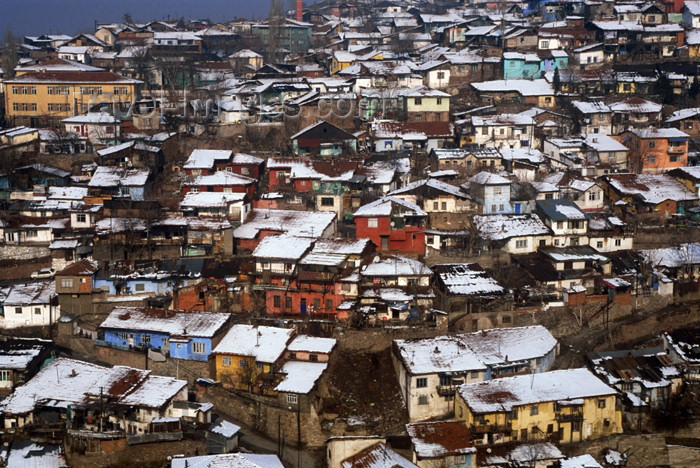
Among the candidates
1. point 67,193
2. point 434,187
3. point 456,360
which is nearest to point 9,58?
point 67,193

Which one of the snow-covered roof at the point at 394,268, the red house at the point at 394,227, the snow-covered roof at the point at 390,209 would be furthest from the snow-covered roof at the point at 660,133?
the snow-covered roof at the point at 394,268

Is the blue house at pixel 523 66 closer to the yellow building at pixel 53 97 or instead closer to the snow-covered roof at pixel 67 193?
the yellow building at pixel 53 97

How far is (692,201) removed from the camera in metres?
30.5

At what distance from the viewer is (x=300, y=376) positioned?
22547 millimetres

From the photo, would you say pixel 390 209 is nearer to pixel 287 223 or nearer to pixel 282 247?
pixel 287 223

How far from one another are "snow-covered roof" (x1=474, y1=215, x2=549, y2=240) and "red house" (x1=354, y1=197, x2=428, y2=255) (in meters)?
1.82

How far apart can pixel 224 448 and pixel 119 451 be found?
7.08 ft

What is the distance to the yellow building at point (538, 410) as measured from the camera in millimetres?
20891

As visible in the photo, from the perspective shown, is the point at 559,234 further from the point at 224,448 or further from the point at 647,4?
the point at 647,4

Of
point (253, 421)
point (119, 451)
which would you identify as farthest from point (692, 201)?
point (119, 451)

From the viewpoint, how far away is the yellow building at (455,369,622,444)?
20891mm

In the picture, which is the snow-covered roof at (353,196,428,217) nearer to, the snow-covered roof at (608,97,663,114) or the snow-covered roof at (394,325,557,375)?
the snow-covered roof at (394,325,557,375)

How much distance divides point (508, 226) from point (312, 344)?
25.3ft

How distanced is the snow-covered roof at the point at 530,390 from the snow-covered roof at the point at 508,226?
6.07 meters
